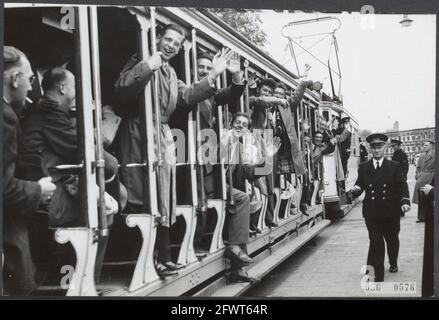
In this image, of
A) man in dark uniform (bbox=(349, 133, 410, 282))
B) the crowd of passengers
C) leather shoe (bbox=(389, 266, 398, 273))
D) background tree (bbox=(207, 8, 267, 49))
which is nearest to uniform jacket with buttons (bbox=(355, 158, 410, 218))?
man in dark uniform (bbox=(349, 133, 410, 282))

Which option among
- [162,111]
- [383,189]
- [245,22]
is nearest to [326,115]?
[383,189]

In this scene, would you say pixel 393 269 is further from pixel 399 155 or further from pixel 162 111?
pixel 162 111

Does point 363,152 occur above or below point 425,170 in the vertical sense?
above

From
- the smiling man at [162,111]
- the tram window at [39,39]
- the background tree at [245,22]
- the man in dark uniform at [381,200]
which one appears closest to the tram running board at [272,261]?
the smiling man at [162,111]

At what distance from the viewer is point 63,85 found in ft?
10.2

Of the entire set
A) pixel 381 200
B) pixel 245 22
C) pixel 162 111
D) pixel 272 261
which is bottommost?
pixel 272 261

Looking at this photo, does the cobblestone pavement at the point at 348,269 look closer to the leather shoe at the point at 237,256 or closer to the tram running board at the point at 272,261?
the tram running board at the point at 272,261

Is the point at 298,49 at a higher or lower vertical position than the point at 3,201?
higher

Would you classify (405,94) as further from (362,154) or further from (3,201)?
(3,201)

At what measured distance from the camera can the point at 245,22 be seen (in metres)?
4.13

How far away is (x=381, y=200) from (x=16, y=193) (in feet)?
8.44

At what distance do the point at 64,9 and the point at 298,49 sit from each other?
1.87 meters

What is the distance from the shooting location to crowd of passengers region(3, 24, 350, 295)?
3.08m
